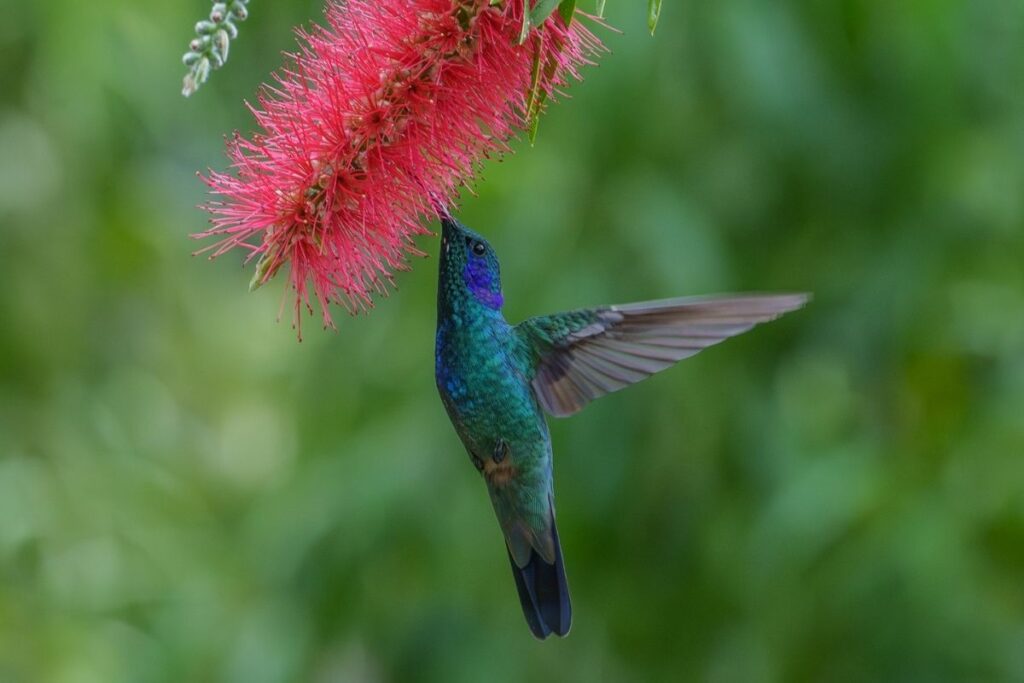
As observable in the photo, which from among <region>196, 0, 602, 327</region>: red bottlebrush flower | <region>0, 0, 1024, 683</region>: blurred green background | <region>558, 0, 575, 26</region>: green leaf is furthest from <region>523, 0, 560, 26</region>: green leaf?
<region>0, 0, 1024, 683</region>: blurred green background

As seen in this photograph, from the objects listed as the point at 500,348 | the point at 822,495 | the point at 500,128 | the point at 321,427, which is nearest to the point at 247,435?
the point at 321,427

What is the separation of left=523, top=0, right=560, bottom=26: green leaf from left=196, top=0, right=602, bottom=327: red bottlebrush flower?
0.28m

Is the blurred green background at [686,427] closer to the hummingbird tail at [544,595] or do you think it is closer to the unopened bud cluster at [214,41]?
the hummingbird tail at [544,595]

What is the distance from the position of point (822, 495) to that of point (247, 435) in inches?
102

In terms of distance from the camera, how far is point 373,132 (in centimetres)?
205

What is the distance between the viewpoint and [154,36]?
13.0 ft

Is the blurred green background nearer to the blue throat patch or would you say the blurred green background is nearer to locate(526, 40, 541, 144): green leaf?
the blue throat patch

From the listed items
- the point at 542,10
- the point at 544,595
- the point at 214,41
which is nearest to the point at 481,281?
the point at 544,595

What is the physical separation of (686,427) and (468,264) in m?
1.62

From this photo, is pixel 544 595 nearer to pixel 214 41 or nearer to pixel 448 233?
pixel 448 233

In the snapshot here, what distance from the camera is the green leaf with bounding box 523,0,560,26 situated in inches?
65.3

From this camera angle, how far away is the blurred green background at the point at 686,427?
140 inches

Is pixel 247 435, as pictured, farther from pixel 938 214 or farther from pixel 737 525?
pixel 938 214

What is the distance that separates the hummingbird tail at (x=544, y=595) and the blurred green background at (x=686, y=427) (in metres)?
1.02
